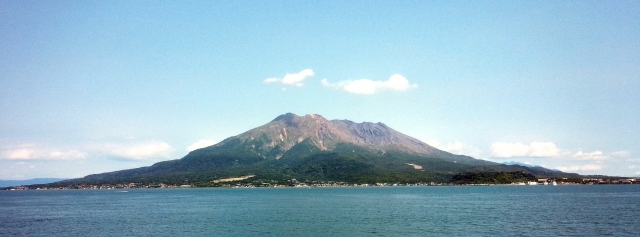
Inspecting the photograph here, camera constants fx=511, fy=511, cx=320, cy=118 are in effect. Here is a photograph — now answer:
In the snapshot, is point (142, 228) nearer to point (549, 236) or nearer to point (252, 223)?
point (252, 223)

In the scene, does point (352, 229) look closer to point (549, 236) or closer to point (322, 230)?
point (322, 230)

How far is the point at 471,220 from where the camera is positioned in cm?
7350

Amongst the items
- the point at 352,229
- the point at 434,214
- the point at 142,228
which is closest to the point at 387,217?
the point at 434,214

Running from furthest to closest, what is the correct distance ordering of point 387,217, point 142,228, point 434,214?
point 434,214, point 387,217, point 142,228

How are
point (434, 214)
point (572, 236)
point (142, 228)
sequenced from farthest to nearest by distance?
point (434, 214), point (142, 228), point (572, 236)

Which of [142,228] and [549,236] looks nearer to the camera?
[549,236]

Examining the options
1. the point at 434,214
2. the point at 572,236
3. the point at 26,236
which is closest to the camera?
the point at 572,236

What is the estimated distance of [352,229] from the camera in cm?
6356

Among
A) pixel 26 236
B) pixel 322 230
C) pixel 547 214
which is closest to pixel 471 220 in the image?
pixel 547 214

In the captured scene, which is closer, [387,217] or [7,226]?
[7,226]

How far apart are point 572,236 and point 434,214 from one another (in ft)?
105

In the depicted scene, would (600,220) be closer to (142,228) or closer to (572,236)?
(572,236)

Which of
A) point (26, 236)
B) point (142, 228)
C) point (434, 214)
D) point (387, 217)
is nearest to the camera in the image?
point (26, 236)

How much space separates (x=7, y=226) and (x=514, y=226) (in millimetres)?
70194
